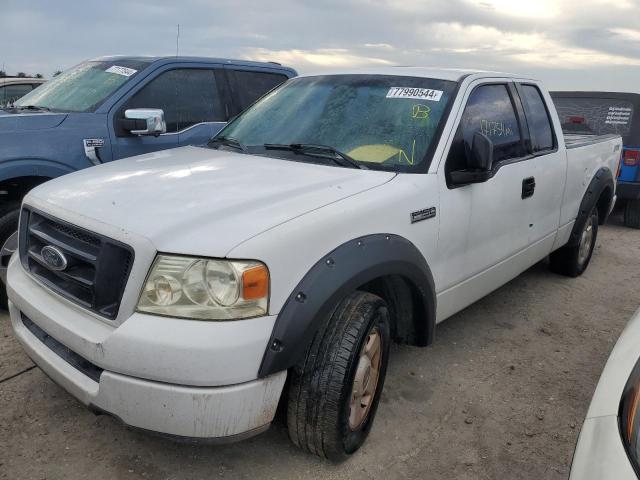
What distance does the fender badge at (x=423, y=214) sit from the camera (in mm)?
2742

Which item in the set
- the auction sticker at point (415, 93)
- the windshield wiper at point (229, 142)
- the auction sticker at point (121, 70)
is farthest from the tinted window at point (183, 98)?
the auction sticker at point (415, 93)

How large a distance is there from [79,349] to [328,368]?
0.98 metres

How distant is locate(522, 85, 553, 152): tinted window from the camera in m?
4.09

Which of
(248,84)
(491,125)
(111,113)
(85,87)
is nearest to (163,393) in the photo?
(491,125)

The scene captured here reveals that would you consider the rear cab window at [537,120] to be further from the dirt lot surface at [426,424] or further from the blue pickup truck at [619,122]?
the blue pickup truck at [619,122]

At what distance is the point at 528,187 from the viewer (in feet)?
12.4

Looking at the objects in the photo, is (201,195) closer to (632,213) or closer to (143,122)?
(143,122)

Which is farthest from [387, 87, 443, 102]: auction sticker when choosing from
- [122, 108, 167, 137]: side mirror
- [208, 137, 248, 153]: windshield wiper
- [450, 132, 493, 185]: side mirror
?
[122, 108, 167, 137]: side mirror

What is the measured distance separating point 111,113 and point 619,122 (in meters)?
6.63

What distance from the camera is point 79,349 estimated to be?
2154 millimetres

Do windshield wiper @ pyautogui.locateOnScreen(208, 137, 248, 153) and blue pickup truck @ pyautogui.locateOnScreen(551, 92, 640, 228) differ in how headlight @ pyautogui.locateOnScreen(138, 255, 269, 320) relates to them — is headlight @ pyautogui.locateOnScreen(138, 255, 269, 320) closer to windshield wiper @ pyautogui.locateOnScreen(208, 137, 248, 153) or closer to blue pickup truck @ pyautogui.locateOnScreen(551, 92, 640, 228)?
windshield wiper @ pyautogui.locateOnScreen(208, 137, 248, 153)

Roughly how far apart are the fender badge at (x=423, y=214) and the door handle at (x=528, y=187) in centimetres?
116

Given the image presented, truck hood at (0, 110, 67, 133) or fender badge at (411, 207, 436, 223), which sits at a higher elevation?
truck hood at (0, 110, 67, 133)

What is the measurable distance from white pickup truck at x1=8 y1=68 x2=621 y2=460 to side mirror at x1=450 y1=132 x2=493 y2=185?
0.04 feet
